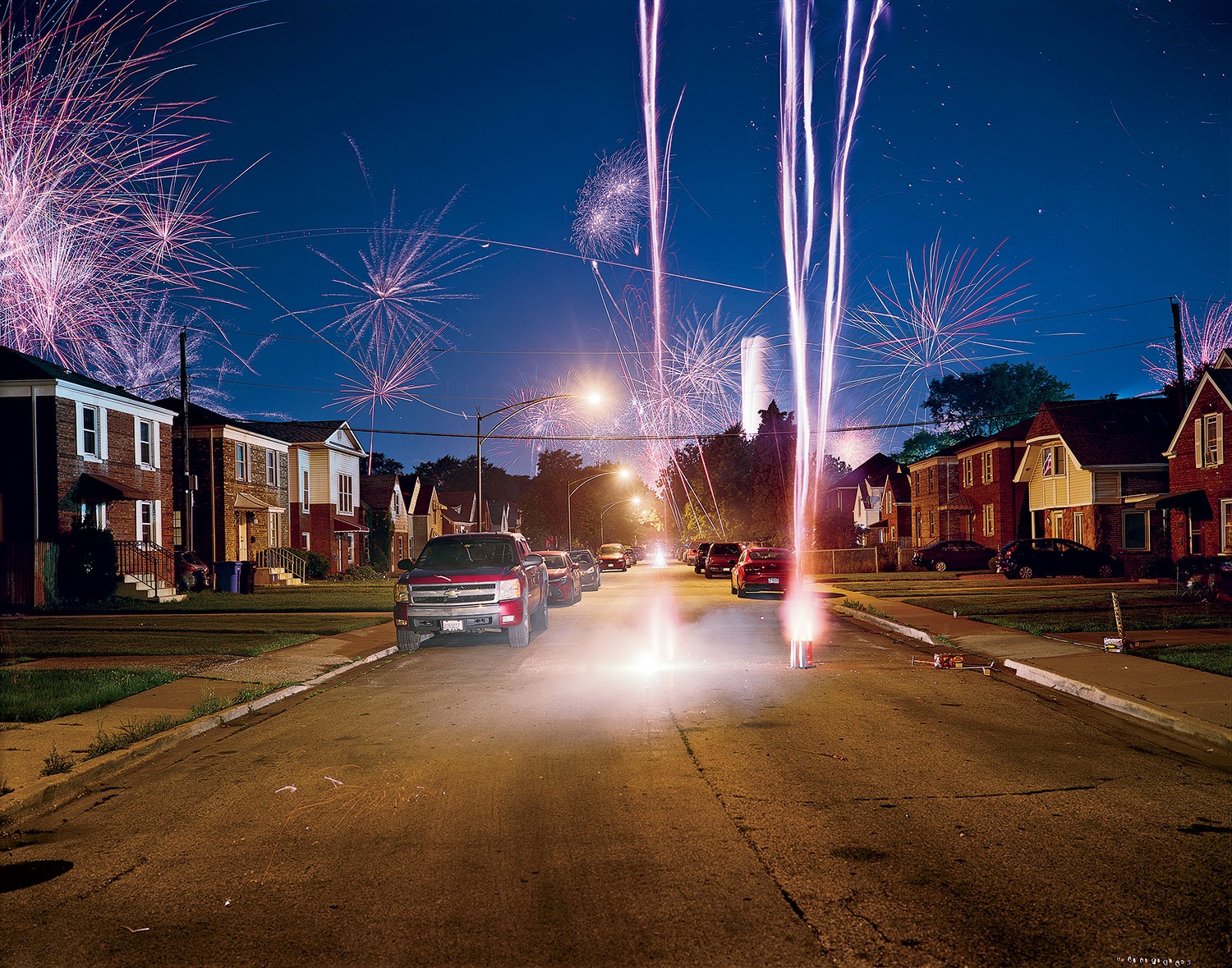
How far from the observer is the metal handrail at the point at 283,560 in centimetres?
4222

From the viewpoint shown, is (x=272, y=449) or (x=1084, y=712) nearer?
(x=1084, y=712)

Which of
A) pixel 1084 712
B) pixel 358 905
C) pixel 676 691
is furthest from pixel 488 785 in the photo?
pixel 1084 712

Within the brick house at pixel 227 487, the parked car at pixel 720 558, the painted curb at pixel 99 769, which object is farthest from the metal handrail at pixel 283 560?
the painted curb at pixel 99 769

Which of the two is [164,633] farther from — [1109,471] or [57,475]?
[1109,471]

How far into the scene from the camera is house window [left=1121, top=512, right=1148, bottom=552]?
128 feet

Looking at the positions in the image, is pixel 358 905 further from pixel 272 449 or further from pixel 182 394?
pixel 272 449

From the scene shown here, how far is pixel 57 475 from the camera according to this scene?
86.7 feet

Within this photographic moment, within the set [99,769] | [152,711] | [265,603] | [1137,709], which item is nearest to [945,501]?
[265,603]

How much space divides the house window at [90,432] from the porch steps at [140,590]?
3997 millimetres

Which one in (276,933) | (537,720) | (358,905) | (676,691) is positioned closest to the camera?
(276,933)

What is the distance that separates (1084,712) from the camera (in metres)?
9.59

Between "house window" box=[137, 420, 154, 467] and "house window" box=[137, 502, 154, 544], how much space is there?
1.45m

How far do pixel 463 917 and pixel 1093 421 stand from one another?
42741 mm

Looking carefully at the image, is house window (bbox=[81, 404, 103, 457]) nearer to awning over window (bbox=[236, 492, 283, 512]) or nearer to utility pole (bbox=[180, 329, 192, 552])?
utility pole (bbox=[180, 329, 192, 552])
